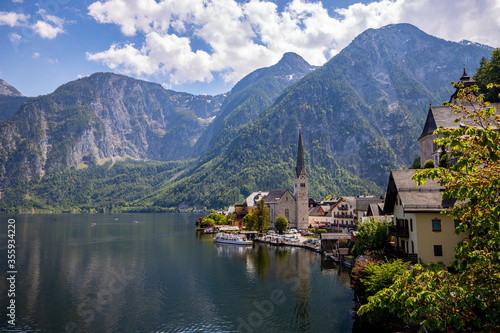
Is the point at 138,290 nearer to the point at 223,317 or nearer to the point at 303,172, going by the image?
the point at 223,317

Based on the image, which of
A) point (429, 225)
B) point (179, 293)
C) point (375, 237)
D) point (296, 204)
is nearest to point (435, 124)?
point (375, 237)

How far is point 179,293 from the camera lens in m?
49.1

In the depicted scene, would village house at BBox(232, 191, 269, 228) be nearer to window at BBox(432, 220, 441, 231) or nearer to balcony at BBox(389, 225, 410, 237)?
balcony at BBox(389, 225, 410, 237)

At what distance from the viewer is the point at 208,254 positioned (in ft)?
274

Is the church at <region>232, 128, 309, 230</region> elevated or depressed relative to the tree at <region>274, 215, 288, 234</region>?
elevated

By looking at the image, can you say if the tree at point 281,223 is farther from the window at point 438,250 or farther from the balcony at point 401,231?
the window at point 438,250

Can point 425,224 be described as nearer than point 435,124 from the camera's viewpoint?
Yes

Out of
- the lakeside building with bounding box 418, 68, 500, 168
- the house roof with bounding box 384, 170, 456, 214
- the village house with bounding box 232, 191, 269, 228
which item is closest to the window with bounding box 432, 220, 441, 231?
the house roof with bounding box 384, 170, 456, 214

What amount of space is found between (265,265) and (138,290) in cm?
2764

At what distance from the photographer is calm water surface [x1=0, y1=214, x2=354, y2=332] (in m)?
36.9

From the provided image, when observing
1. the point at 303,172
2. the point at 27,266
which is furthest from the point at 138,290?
the point at 303,172

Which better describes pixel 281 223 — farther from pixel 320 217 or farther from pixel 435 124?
pixel 435 124

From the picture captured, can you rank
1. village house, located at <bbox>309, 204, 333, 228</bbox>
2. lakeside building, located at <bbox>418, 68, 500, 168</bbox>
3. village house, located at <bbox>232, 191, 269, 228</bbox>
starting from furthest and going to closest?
village house, located at <bbox>232, 191, 269, 228</bbox>
village house, located at <bbox>309, 204, 333, 228</bbox>
lakeside building, located at <bbox>418, 68, 500, 168</bbox>

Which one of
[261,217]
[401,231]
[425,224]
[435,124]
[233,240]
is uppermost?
[435,124]
